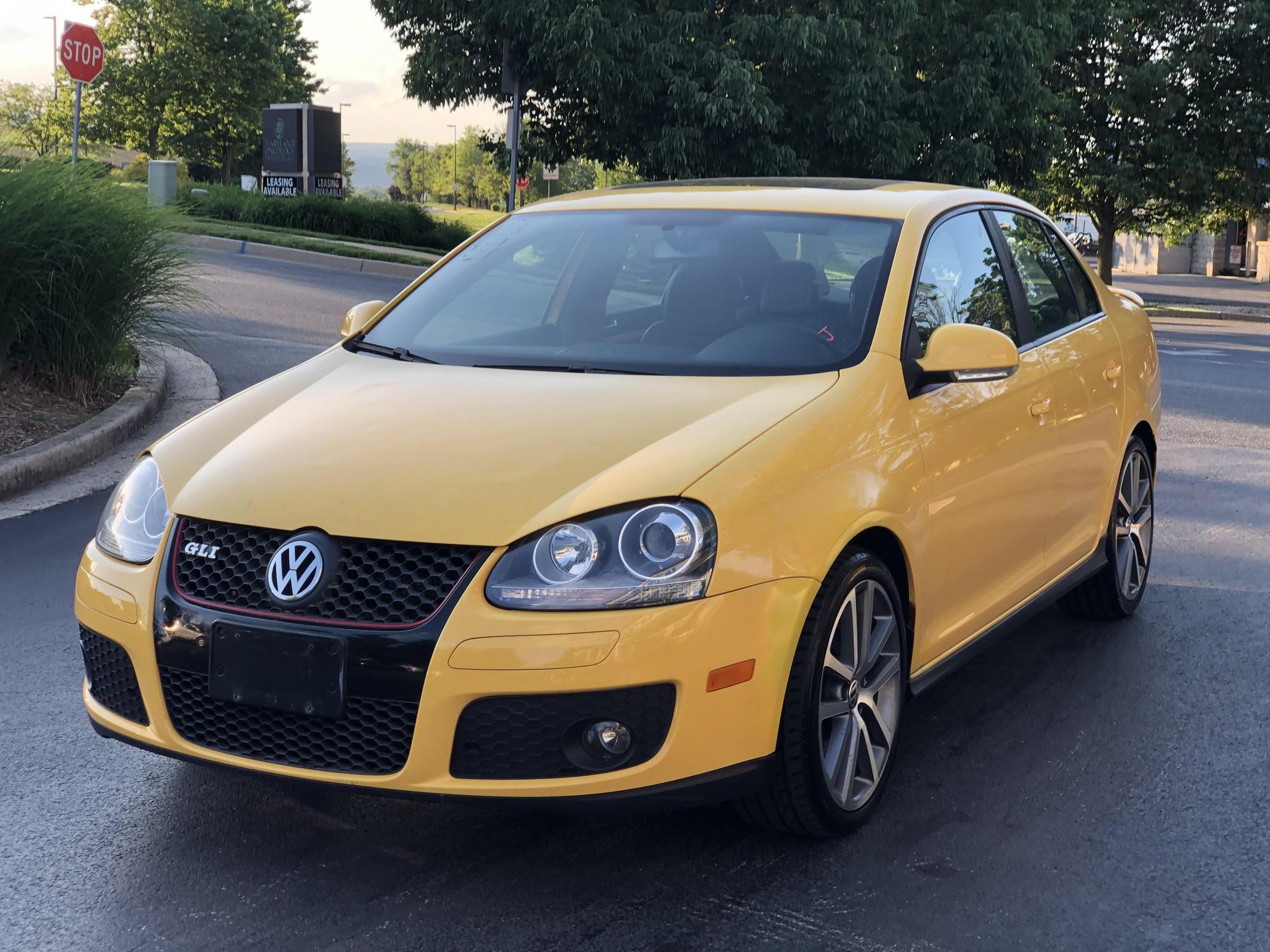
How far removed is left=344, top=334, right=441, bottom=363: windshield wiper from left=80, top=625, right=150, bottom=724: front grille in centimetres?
123

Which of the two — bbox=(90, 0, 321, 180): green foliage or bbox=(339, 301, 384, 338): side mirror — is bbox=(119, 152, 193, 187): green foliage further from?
bbox=(339, 301, 384, 338): side mirror

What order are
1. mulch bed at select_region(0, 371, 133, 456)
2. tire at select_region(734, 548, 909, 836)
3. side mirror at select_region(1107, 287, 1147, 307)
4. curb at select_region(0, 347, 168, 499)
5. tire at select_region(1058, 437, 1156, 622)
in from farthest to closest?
mulch bed at select_region(0, 371, 133, 456)
curb at select_region(0, 347, 168, 499)
side mirror at select_region(1107, 287, 1147, 307)
tire at select_region(1058, 437, 1156, 622)
tire at select_region(734, 548, 909, 836)

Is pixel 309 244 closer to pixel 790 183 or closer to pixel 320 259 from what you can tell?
pixel 320 259

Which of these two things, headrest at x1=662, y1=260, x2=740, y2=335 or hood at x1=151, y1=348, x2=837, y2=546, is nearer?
hood at x1=151, y1=348, x2=837, y2=546

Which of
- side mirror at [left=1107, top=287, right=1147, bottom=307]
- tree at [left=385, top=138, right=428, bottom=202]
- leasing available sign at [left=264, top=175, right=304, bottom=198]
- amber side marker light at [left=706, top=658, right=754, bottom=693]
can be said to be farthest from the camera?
tree at [left=385, top=138, right=428, bottom=202]

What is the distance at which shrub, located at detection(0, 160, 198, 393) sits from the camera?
829 cm

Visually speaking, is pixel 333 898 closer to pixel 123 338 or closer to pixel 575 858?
pixel 575 858

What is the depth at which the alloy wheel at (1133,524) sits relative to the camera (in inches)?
220

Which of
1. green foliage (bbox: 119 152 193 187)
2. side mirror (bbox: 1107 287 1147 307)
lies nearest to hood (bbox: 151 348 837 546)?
side mirror (bbox: 1107 287 1147 307)

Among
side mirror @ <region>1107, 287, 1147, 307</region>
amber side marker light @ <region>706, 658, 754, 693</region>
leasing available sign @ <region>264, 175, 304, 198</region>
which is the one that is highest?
leasing available sign @ <region>264, 175, 304, 198</region>

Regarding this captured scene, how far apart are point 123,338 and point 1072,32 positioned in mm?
22287

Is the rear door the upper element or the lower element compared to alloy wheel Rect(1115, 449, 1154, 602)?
upper

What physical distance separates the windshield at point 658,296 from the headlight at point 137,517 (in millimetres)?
966

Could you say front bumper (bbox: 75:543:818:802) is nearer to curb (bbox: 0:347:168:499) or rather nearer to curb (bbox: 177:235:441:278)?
curb (bbox: 0:347:168:499)
